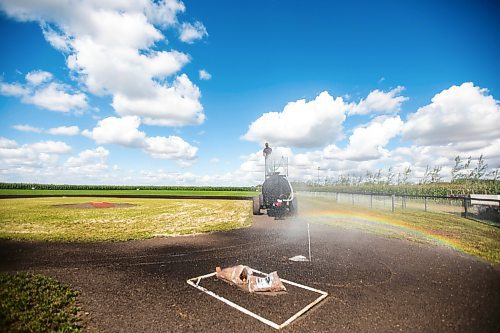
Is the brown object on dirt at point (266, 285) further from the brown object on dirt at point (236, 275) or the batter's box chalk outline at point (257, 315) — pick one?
the batter's box chalk outline at point (257, 315)

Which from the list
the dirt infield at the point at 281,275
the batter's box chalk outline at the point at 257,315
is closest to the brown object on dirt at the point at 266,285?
the dirt infield at the point at 281,275

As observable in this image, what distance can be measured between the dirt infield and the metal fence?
442 inches

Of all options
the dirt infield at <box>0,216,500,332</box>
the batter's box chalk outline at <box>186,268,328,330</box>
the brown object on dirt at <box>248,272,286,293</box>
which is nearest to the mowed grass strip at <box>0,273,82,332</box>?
the dirt infield at <box>0,216,500,332</box>

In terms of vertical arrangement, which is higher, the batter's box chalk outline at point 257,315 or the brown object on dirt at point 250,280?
the brown object on dirt at point 250,280

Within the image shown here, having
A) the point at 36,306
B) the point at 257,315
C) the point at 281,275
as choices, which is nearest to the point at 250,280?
the point at 281,275

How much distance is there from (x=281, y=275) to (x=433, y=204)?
32.3 m

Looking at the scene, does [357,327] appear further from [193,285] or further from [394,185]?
[394,185]

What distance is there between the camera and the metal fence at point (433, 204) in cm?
1675

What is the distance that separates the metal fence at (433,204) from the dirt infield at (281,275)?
1123cm

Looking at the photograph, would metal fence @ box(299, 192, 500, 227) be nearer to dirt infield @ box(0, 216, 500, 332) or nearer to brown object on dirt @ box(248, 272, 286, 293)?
dirt infield @ box(0, 216, 500, 332)

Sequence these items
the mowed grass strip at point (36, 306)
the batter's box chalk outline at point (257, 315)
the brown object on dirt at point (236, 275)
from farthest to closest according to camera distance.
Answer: the brown object on dirt at point (236, 275)
the batter's box chalk outline at point (257, 315)
the mowed grass strip at point (36, 306)

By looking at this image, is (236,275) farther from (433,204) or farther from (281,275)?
(433,204)

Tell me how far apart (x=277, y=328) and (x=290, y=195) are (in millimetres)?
12653

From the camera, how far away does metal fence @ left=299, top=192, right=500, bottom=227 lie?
16.8m
